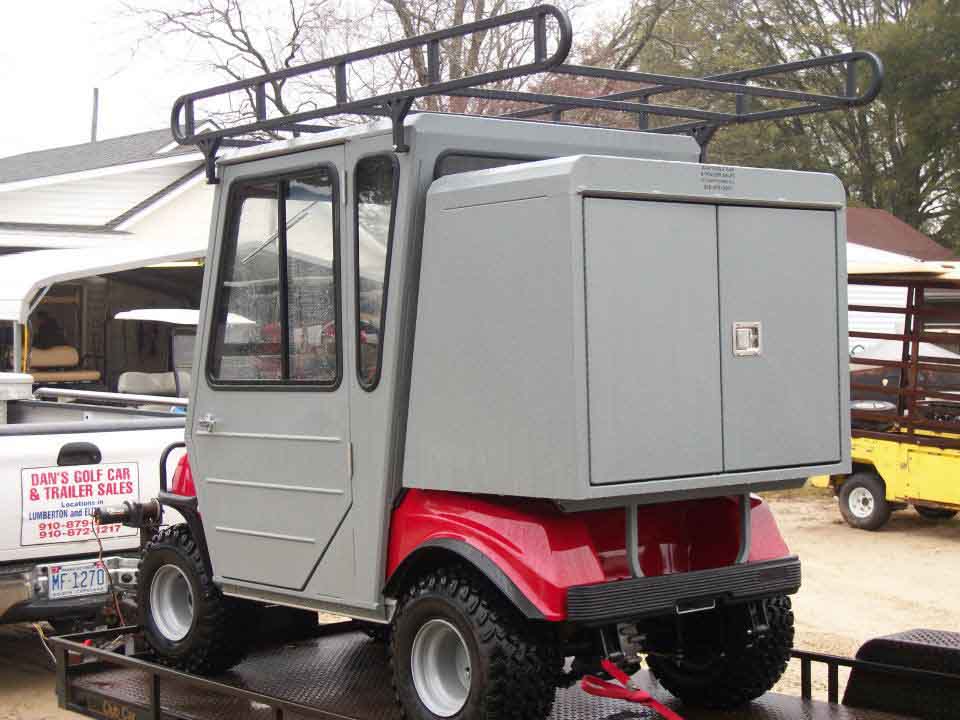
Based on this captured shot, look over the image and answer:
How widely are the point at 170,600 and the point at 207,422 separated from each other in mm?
781

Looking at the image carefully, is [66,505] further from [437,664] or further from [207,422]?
[437,664]

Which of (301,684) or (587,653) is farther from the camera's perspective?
(301,684)

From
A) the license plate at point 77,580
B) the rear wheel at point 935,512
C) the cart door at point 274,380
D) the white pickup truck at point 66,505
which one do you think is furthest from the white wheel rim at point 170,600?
the rear wheel at point 935,512

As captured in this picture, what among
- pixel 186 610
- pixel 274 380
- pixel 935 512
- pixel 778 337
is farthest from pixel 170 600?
pixel 935 512

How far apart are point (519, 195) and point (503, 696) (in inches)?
56.5

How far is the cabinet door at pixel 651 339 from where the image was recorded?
3865 mm

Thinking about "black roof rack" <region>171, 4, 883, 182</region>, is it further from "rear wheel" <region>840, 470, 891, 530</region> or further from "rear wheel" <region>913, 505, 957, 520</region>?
"rear wheel" <region>913, 505, 957, 520</region>

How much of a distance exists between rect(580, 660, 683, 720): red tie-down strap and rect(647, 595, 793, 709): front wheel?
58 centimetres

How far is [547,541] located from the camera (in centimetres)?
402

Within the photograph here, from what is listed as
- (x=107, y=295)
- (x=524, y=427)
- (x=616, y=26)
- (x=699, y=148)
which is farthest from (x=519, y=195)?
(x=616, y=26)

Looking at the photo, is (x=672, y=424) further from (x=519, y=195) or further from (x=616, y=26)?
(x=616, y=26)

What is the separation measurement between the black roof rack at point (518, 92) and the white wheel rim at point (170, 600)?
1531 mm

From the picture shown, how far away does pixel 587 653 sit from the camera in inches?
167

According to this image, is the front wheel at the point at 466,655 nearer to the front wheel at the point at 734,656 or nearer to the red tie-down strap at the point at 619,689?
the red tie-down strap at the point at 619,689
